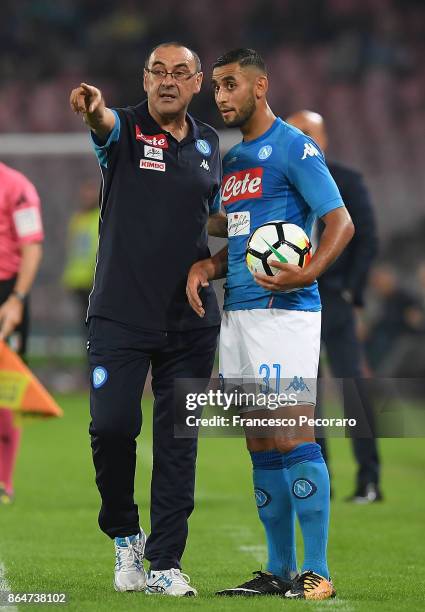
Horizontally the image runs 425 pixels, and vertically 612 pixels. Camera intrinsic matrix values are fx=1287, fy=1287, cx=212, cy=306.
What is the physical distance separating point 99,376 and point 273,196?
90 centimetres

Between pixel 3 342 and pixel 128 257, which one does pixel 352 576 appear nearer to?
pixel 128 257

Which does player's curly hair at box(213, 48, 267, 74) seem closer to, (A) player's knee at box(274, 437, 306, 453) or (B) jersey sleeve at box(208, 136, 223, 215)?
(B) jersey sleeve at box(208, 136, 223, 215)

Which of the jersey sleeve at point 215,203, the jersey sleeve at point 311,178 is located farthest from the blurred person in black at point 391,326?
the jersey sleeve at point 311,178

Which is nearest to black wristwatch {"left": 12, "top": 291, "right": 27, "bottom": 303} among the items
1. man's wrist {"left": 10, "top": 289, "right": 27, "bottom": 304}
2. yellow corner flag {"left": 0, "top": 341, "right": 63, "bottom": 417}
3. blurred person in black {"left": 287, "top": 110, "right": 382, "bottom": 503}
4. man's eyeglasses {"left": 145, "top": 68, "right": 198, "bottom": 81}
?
A: man's wrist {"left": 10, "top": 289, "right": 27, "bottom": 304}

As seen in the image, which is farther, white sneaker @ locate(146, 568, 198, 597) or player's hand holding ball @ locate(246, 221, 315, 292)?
white sneaker @ locate(146, 568, 198, 597)

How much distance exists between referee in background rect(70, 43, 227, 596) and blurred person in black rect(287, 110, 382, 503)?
289 cm

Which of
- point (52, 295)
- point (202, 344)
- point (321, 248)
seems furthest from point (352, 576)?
point (52, 295)

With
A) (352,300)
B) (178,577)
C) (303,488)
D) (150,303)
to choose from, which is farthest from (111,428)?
(352,300)

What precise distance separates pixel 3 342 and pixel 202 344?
2826 mm

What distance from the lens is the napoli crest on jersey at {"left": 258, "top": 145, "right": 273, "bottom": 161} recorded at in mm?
4641

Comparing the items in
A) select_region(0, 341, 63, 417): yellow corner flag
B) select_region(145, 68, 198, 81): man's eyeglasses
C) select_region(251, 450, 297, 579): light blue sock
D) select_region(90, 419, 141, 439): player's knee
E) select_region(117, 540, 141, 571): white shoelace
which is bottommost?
select_region(117, 540, 141, 571): white shoelace

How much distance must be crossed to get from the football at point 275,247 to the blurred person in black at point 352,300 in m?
3.05

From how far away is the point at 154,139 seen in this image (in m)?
4.71

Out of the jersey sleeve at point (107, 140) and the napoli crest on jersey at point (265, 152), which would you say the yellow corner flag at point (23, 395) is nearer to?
the jersey sleeve at point (107, 140)
